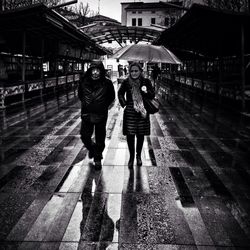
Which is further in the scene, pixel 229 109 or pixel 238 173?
pixel 229 109

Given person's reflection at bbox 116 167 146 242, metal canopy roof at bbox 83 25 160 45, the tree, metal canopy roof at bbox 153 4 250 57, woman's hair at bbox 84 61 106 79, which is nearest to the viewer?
person's reflection at bbox 116 167 146 242

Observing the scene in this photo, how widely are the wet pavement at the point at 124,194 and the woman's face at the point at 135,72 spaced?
1.70 metres

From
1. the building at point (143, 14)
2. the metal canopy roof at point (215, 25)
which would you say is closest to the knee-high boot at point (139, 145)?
the metal canopy roof at point (215, 25)

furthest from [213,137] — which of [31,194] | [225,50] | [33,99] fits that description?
[225,50]

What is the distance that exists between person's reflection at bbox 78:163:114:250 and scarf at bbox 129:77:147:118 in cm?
139

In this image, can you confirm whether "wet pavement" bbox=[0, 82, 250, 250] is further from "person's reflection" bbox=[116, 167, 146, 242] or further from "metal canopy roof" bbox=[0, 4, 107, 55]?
"metal canopy roof" bbox=[0, 4, 107, 55]

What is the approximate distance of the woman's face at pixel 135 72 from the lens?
496cm

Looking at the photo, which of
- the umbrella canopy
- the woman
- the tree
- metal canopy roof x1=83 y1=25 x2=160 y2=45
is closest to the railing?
the umbrella canopy

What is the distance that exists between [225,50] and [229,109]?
6743 mm

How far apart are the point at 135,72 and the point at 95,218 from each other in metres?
2.58

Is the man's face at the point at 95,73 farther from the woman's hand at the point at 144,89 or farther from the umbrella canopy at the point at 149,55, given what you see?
the umbrella canopy at the point at 149,55

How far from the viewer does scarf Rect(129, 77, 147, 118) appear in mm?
5039

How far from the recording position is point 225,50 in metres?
17.9

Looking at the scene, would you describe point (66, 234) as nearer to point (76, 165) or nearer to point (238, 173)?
point (76, 165)
